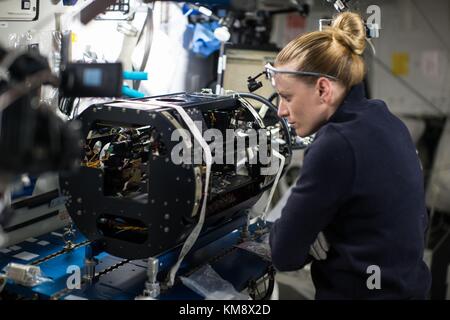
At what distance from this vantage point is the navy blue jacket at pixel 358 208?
1.36 m

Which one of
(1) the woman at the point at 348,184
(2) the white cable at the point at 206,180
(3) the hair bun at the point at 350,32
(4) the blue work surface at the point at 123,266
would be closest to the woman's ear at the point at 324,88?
(1) the woman at the point at 348,184

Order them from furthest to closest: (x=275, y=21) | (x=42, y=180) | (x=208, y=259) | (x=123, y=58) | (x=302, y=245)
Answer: (x=275, y=21)
(x=123, y=58)
(x=42, y=180)
(x=208, y=259)
(x=302, y=245)

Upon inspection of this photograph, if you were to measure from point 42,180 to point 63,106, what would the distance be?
0.31 m

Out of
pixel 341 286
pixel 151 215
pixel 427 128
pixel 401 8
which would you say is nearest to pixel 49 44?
pixel 151 215

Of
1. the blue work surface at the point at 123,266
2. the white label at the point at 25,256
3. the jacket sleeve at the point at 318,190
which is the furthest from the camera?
the white label at the point at 25,256

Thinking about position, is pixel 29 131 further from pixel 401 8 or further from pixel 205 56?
pixel 401 8

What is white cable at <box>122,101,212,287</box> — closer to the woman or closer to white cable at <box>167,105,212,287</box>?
white cable at <box>167,105,212,287</box>

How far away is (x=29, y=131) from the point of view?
3.24 ft

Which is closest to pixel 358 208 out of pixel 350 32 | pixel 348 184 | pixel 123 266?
pixel 348 184

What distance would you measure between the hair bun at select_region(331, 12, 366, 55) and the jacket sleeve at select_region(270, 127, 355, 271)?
280mm

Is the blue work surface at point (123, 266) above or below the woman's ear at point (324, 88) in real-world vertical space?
below

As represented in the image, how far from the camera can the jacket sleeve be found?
1348 mm

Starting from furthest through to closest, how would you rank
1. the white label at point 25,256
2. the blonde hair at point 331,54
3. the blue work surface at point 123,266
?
the white label at point 25,256 → the blue work surface at point 123,266 → the blonde hair at point 331,54

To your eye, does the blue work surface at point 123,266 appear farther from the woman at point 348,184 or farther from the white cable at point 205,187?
the woman at point 348,184
